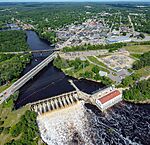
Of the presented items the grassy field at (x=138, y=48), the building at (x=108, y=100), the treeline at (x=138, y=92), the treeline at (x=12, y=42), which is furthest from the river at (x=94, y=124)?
the treeline at (x=12, y=42)

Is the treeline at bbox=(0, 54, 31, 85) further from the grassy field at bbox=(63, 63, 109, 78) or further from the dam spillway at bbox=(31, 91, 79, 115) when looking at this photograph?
the dam spillway at bbox=(31, 91, 79, 115)

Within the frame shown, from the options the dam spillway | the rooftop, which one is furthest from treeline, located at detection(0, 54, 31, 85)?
the rooftop

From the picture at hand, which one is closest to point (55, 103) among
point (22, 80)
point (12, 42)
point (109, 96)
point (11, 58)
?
point (109, 96)

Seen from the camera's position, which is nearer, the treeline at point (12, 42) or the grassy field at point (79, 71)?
the grassy field at point (79, 71)

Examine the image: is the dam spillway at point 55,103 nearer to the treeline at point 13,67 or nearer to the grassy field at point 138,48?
the treeline at point 13,67

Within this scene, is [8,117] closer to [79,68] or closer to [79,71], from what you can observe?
[79,71]

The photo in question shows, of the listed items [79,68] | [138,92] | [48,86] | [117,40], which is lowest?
[117,40]
